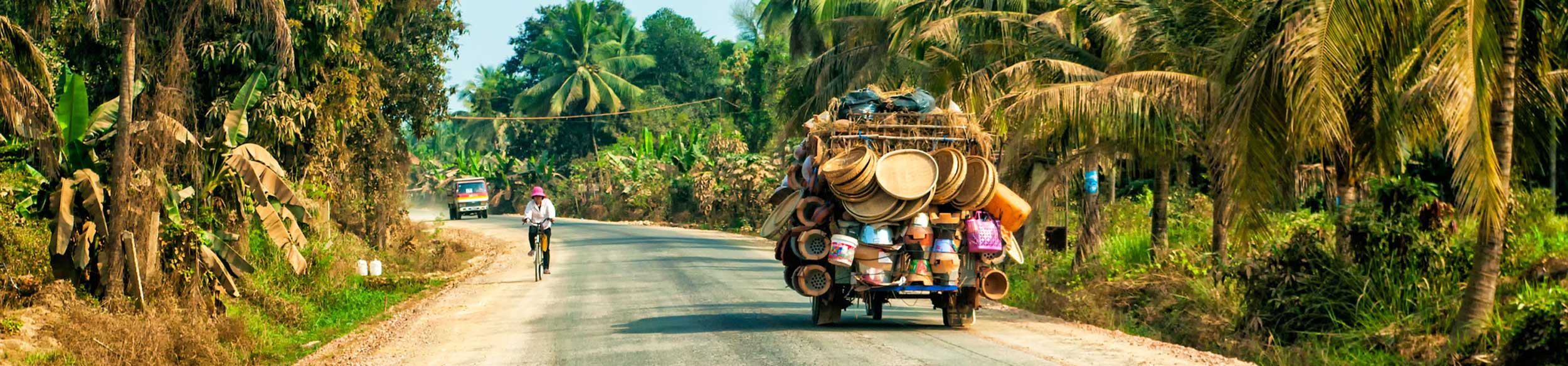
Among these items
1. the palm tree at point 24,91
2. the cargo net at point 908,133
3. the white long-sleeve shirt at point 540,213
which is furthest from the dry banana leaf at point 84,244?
the cargo net at point 908,133

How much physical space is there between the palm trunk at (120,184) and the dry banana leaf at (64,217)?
0.37m

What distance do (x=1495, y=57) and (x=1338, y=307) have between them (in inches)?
139

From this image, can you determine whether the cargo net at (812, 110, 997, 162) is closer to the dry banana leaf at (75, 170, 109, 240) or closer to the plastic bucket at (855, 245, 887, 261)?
the plastic bucket at (855, 245, 887, 261)

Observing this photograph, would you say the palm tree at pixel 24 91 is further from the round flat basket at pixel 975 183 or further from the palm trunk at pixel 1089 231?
the palm trunk at pixel 1089 231

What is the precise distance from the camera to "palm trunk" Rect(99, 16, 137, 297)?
44.2ft

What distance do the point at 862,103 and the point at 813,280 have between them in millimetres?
1797

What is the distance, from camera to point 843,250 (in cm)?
1170

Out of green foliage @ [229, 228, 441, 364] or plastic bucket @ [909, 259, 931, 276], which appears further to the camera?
green foliage @ [229, 228, 441, 364]

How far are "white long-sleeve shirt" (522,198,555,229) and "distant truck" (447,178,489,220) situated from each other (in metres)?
34.4

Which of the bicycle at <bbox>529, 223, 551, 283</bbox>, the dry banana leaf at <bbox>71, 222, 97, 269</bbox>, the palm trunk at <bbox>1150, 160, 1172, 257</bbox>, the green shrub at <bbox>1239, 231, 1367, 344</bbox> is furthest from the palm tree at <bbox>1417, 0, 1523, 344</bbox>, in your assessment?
the bicycle at <bbox>529, 223, 551, 283</bbox>

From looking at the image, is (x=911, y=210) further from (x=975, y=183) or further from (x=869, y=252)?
(x=975, y=183)

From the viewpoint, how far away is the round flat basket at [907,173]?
11516 mm

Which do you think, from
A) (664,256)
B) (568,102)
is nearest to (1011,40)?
(664,256)

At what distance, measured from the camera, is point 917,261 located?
11.8 metres
